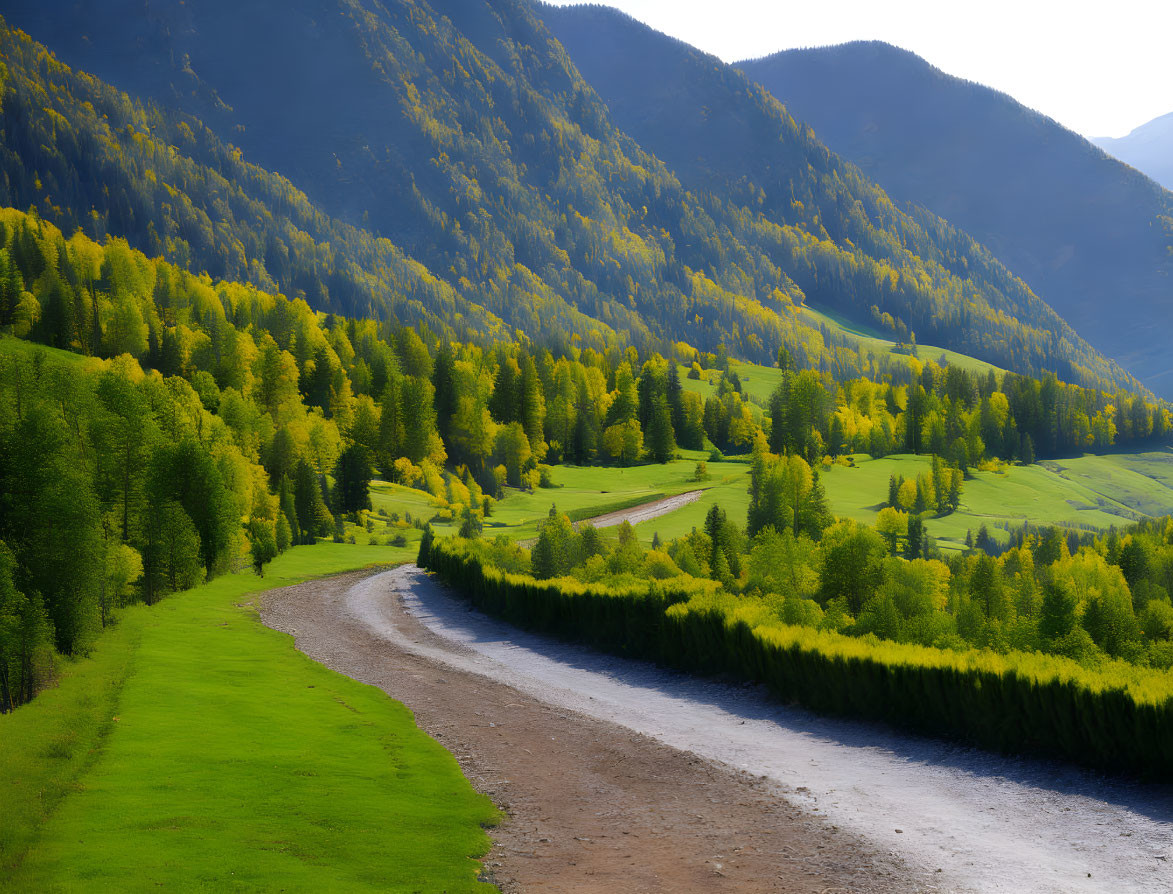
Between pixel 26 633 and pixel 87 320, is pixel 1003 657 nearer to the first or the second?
pixel 26 633

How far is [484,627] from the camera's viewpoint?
5241 centimetres

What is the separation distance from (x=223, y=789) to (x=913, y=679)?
781 inches

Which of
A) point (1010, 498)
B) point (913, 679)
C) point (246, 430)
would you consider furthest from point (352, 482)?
point (1010, 498)

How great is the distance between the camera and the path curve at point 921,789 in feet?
53.1

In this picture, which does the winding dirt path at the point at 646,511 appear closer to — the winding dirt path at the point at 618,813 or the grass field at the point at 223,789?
the winding dirt path at the point at 618,813

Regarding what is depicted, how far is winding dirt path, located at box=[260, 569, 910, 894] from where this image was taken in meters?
15.8

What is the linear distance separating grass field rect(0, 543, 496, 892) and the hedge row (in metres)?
13.2

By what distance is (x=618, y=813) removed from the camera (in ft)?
64.1

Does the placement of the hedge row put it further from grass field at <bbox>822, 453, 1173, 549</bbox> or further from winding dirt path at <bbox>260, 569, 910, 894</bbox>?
grass field at <bbox>822, 453, 1173, 549</bbox>

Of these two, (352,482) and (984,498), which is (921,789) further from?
(984,498)

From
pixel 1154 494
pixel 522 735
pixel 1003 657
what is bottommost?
pixel 522 735

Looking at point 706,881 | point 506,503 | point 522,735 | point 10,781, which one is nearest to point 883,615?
point 522,735

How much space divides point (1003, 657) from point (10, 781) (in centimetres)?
2581

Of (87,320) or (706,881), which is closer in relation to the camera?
(706,881)
